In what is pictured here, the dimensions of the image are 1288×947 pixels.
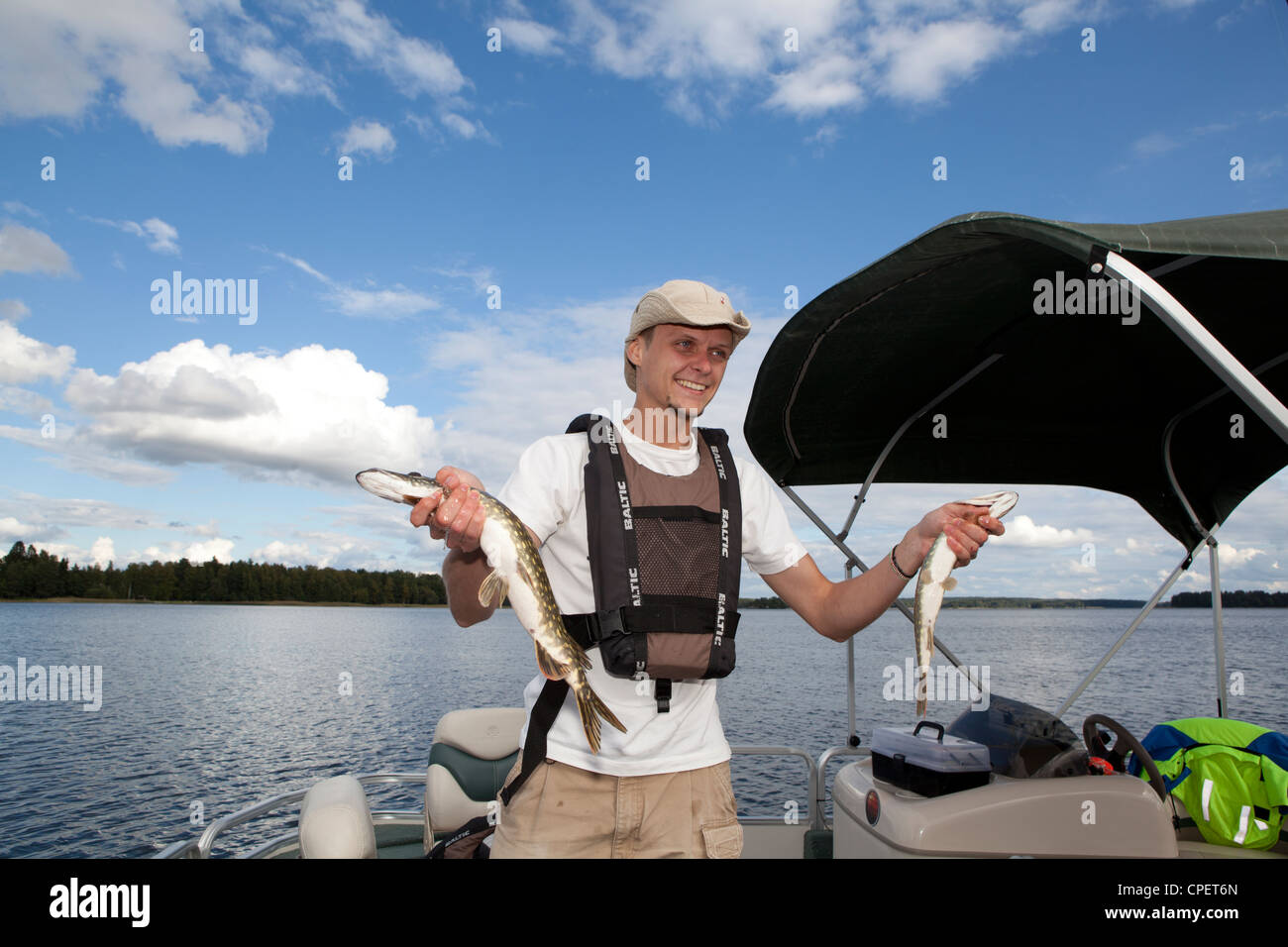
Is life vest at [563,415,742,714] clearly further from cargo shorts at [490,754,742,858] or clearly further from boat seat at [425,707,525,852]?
boat seat at [425,707,525,852]

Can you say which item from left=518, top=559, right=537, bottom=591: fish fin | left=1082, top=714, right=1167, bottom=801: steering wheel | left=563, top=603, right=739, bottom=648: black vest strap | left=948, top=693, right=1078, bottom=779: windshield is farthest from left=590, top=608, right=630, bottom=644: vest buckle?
left=1082, top=714, right=1167, bottom=801: steering wheel

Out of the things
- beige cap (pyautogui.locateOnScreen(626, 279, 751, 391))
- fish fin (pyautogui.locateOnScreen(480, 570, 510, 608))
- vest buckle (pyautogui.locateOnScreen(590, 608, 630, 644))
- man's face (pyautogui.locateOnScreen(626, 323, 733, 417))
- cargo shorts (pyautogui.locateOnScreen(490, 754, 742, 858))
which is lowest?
cargo shorts (pyautogui.locateOnScreen(490, 754, 742, 858))

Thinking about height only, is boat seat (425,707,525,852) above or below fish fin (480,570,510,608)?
below

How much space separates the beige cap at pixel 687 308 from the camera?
2784mm

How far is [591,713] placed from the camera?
2498 millimetres

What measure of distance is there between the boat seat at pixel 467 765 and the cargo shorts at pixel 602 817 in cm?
211

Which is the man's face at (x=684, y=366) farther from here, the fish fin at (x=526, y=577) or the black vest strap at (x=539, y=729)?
the black vest strap at (x=539, y=729)

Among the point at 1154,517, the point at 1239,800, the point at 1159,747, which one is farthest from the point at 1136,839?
the point at 1154,517

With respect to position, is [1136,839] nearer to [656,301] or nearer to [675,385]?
[675,385]

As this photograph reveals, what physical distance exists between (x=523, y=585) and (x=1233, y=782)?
449 centimetres

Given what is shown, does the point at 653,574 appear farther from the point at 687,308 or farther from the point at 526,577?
the point at 687,308

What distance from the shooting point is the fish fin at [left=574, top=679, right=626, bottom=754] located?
8.08ft

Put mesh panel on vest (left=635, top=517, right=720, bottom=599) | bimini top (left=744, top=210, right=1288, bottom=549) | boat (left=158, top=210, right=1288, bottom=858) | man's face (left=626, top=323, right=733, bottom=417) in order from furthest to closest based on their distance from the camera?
bimini top (left=744, top=210, right=1288, bottom=549), boat (left=158, top=210, right=1288, bottom=858), man's face (left=626, top=323, right=733, bottom=417), mesh panel on vest (left=635, top=517, right=720, bottom=599)

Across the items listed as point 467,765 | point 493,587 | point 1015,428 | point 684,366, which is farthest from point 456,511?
point 1015,428
